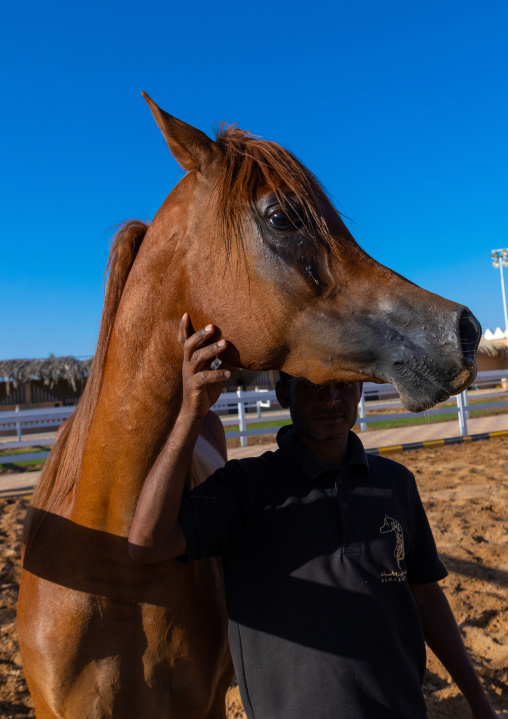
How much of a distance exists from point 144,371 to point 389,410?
53.2 ft

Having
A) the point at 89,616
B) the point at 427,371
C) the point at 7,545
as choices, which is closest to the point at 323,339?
the point at 427,371

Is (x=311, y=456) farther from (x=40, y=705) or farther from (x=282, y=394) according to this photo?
(x=40, y=705)

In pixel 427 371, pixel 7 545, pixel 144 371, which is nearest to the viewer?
pixel 427 371

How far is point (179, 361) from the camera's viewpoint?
1.64m

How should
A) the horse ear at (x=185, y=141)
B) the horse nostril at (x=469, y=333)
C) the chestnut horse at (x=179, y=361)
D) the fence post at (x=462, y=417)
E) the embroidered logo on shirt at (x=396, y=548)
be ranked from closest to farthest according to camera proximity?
the horse nostril at (x=469, y=333)
the chestnut horse at (x=179, y=361)
the horse ear at (x=185, y=141)
the embroidered logo on shirt at (x=396, y=548)
the fence post at (x=462, y=417)

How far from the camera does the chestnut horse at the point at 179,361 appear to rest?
1.46 metres

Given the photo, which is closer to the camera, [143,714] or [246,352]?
[246,352]

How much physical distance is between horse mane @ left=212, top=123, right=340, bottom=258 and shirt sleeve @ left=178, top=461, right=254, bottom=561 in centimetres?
76

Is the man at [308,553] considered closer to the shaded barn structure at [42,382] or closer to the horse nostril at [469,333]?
the horse nostril at [469,333]

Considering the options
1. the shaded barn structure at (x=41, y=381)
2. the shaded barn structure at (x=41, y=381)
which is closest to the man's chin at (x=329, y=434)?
the shaded barn structure at (x=41, y=381)

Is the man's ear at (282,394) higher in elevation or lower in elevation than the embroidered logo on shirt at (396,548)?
higher

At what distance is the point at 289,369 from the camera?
1576mm

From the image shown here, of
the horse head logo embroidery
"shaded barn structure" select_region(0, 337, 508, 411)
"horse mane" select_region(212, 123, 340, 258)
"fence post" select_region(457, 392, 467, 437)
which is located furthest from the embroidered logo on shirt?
"shaded barn structure" select_region(0, 337, 508, 411)

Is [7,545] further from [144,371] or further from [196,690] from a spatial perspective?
[144,371]
